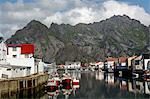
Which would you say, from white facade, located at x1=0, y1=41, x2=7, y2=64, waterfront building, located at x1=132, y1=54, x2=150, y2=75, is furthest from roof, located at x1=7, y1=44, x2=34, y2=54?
waterfront building, located at x1=132, y1=54, x2=150, y2=75

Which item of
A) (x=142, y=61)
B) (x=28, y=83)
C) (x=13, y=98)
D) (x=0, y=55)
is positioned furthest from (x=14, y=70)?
(x=142, y=61)

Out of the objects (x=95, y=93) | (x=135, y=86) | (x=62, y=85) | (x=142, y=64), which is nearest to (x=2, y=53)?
(x=62, y=85)

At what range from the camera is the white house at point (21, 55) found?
329 ft

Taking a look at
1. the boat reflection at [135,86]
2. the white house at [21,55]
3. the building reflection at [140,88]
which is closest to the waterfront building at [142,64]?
the boat reflection at [135,86]

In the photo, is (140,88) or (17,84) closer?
(17,84)

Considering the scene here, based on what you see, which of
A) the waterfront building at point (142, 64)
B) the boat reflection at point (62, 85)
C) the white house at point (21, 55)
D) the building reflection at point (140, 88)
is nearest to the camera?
the building reflection at point (140, 88)

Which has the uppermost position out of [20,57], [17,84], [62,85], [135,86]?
[20,57]

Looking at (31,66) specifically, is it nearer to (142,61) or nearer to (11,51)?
(11,51)

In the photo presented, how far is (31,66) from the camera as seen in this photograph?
333ft

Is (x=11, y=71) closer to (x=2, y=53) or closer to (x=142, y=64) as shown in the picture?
(x=2, y=53)

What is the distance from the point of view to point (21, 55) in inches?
4077

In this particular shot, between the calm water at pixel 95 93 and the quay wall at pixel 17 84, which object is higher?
the quay wall at pixel 17 84

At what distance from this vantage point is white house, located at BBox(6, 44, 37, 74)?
100256 mm

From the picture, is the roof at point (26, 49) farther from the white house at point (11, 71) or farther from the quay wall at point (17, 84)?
the quay wall at point (17, 84)
